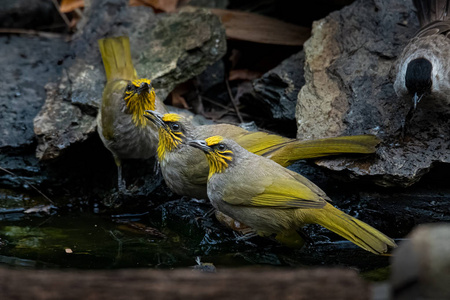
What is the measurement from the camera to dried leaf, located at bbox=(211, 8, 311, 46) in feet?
24.5

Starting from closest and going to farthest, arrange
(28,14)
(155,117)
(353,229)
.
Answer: (353,229), (155,117), (28,14)

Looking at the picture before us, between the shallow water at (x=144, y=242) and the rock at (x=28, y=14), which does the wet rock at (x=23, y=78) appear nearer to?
the rock at (x=28, y=14)

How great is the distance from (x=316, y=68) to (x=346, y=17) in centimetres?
78

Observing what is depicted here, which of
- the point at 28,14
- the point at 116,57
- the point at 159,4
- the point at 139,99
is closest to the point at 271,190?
the point at 139,99

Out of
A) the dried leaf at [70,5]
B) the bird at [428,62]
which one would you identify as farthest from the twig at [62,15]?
the bird at [428,62]

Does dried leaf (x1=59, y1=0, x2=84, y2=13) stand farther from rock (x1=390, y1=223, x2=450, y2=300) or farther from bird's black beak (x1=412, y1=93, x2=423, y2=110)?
rock (x1=390, y1=223, x2=450, y2=300)

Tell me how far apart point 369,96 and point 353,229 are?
1878 mm

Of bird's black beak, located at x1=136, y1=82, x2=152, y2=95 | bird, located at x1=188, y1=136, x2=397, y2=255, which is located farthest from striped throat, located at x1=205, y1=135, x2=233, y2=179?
bird's black beak, located at x1=136, y1=82, x2=152, y2=95

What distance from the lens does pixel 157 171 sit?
6.11m

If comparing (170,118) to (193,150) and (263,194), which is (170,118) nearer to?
(193,150)

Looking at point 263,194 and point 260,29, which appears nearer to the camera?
point 263,194

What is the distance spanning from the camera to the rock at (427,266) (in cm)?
227

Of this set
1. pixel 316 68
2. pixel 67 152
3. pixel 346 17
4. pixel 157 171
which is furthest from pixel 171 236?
pixel 346 17

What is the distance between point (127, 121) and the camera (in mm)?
5801
